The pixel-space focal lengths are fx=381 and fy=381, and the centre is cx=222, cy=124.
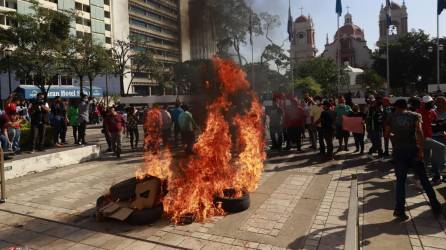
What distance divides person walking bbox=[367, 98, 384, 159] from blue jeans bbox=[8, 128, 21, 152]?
10.9m

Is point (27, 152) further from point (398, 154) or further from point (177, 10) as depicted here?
point (398, 154)

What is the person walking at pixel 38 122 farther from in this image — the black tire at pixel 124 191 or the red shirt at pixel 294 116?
the red shirt at pixel 294 116

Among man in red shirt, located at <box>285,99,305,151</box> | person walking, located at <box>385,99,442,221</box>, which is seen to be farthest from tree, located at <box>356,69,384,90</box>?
person walking, located at <box>385,99,442,221</box>

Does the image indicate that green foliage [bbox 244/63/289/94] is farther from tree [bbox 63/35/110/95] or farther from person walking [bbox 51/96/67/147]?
tree [bbox 63/35/110/95]

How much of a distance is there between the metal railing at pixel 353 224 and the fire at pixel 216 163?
1.93m

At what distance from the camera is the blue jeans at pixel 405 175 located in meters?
5.95

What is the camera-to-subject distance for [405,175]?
598cm

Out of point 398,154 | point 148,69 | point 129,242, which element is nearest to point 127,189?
point 129,242

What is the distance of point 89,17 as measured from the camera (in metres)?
58.7

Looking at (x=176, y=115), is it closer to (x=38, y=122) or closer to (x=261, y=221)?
(x=38, y=122)

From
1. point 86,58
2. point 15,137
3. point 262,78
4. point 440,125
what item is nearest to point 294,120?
point 262,78

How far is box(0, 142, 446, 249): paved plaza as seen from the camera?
529cm

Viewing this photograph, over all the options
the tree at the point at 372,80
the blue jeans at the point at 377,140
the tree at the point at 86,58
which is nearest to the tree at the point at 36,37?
the tree at the point at 86,58

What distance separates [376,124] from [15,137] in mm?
10995
